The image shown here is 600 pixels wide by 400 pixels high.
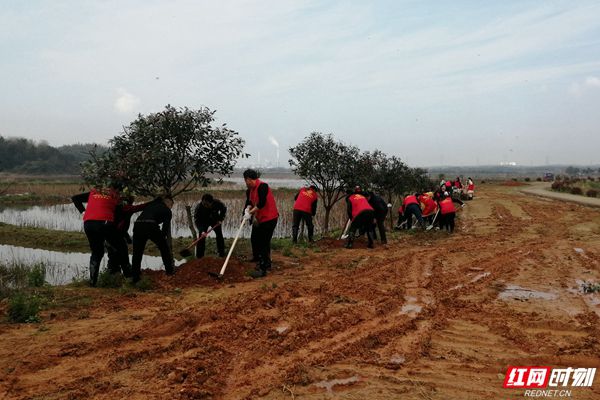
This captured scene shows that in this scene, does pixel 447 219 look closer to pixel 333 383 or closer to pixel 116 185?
pixel 116 185

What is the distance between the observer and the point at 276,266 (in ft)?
27.6

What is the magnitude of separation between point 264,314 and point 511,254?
6.44m

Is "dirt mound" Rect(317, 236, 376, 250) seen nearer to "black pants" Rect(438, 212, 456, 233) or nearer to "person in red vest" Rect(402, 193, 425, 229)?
"person in red vest" Rect(402, 193, 425, 229)

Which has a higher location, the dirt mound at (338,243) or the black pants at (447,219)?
the black pants at (447,219)

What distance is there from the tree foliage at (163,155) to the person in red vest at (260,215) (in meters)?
1.14

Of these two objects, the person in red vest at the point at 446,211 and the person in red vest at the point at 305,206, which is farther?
the person in red vest at the point at 446,211

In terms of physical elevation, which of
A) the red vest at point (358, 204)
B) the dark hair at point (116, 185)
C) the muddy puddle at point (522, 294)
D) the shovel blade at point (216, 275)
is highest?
the dark hair at point (116, 185)

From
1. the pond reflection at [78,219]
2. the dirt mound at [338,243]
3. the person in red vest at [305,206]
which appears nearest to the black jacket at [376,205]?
the dirt mound at [338,243]

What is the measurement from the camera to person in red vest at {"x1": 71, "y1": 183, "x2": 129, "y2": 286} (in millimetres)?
6684

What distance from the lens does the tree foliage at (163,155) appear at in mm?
7043

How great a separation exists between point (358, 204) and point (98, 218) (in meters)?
5.73

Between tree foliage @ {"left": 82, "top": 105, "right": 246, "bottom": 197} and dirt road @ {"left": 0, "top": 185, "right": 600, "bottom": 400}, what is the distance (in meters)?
1.68

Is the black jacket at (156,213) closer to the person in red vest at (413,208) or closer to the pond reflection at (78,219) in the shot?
the pond reflection at (78,219)

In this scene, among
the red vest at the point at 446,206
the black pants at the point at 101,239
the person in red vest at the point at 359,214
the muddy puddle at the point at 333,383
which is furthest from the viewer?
the red vest at the point at 446,206
